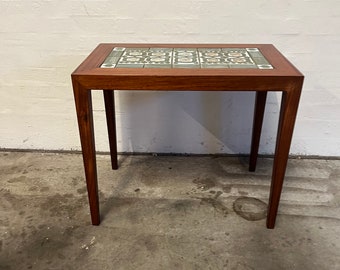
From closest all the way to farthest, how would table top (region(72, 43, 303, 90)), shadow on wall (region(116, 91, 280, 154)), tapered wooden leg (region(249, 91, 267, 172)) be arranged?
table top (region(72, 43, 303, 90)) → tapered wooden leg (region(249, 91, 267, 172)) → shadow on wall (region(116, 91, 280, 154))

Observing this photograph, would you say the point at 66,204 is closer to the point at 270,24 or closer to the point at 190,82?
the point at 190,82

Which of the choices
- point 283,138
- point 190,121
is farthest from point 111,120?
point 283,138

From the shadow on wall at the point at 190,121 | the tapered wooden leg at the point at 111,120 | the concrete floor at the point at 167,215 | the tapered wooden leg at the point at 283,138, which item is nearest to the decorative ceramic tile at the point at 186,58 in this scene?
the tapered wooden leg at the point at 283,138

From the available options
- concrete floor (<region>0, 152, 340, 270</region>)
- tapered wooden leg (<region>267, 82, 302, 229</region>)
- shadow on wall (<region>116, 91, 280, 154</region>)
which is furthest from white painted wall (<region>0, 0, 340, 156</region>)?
tapered wooden leg (<region>267, 82, 302, 229</region>)

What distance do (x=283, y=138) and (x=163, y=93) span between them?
2.25ft

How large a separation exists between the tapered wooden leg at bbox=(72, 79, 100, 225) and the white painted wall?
1.72 feet

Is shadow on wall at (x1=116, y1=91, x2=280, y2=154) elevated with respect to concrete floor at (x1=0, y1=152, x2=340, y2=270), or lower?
elevated

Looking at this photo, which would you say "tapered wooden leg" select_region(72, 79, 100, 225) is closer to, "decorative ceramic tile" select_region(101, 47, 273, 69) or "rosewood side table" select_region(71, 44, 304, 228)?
"rosewood side table" select_region(71, 44, 304, 228)

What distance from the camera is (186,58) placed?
1116 mm

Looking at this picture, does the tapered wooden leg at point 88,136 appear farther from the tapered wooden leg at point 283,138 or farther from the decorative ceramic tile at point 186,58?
the tapered wooden leg at point 283,138

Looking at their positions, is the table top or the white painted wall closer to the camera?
the table top

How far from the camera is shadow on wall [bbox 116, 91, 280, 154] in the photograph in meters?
1.57

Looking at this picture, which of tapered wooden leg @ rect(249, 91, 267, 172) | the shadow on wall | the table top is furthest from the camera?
the shadow on wall

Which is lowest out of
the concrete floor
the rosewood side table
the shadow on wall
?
the concrete floor
